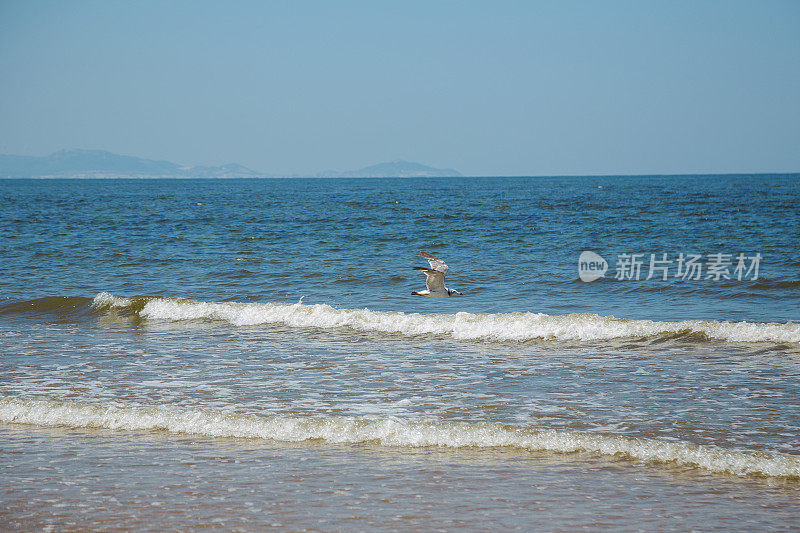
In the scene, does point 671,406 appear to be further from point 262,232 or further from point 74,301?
point 262,232

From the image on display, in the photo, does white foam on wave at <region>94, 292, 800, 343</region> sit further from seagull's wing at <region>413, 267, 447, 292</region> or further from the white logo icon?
the white logo icon

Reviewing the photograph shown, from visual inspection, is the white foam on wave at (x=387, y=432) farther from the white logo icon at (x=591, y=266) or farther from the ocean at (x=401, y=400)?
the white logo icon at (x=591, y=266)

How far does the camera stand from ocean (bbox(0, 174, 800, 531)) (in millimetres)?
5867

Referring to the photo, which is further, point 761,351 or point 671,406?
point 761,351

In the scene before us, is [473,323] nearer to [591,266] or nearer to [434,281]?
[434,281]

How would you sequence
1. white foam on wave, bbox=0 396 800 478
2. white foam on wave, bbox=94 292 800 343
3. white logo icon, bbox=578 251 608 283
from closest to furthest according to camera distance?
1. white foam on wave, bbox=0 396 800 478
2. white foam on wave, bbox=94 292 800 343
3. white logo icon, bbox=578 251 608 283

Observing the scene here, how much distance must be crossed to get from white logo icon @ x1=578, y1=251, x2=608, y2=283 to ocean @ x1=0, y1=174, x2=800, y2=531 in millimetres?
261

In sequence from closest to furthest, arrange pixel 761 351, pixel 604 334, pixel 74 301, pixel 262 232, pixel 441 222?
1. pixel 761 351
2. pixel 604 334
3. pixel 74 301
4. pixel 262 232
5. pixel 441 222

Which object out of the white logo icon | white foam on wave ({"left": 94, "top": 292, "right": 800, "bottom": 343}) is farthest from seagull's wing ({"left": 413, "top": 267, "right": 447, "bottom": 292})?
the white logo icon

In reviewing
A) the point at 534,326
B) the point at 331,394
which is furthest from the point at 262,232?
the point at 331,394

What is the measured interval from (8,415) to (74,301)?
906 centimetres

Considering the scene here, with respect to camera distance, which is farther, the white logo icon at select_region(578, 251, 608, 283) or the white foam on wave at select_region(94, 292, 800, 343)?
the white logo icon at select_region(578, 251, 608, 283)

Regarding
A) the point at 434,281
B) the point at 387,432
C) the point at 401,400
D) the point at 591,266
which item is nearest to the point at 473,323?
the point at 434,281

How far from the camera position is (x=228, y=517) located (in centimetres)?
560
